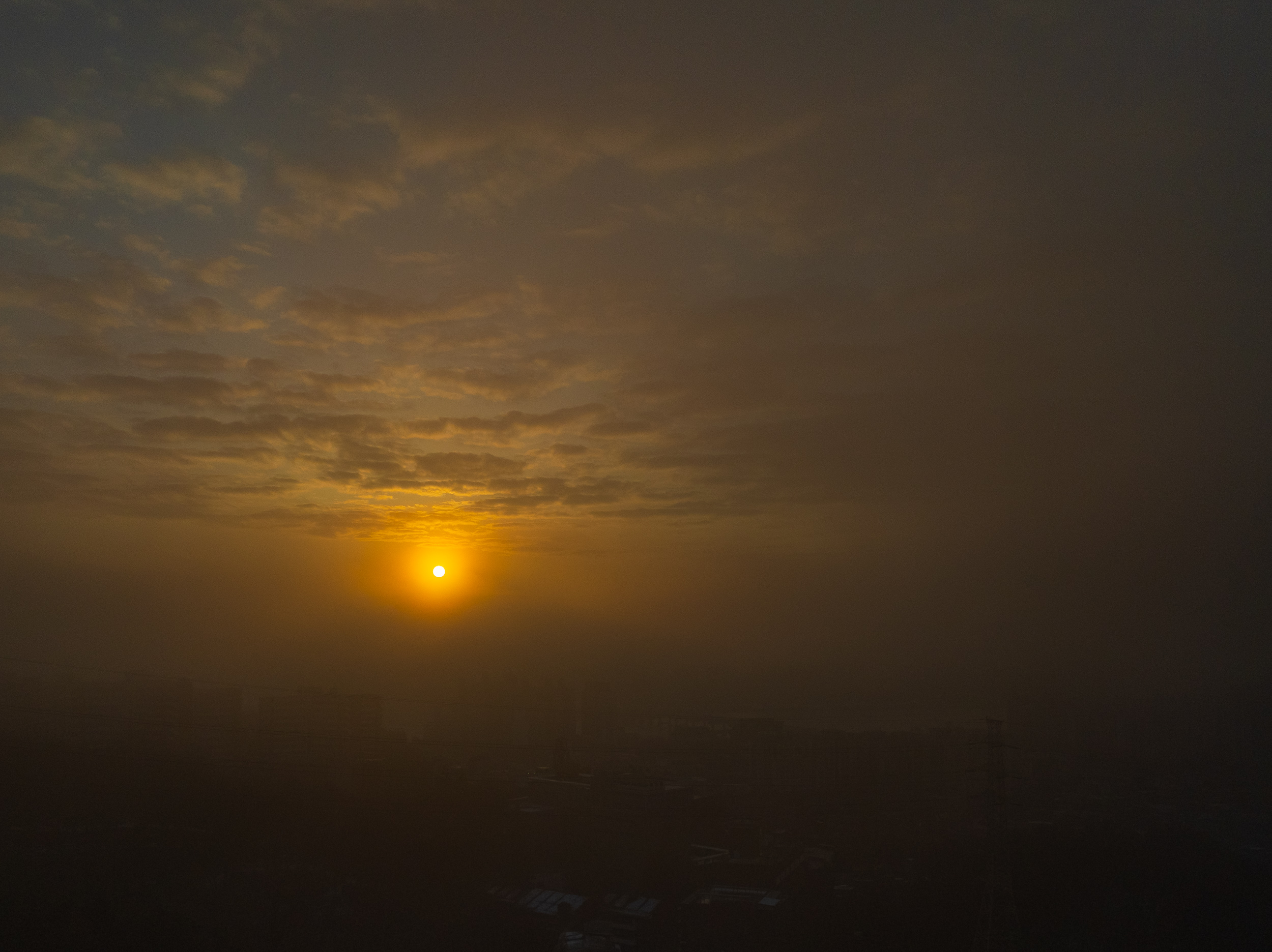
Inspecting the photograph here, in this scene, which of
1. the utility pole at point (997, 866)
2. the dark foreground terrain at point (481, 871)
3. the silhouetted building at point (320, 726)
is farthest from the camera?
the silhouetted building at point (320, 726)

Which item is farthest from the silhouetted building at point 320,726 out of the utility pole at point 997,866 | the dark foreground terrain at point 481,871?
the utility pole at point 997,866

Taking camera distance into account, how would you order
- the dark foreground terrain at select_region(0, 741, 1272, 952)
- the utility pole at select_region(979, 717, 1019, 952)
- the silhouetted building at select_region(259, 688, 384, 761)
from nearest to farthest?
the dark foreground terrain at select_region(0, 741, 1272, 952) < the utility pole at select_region(979, 717, 1019, 952) < the silhouetted building at select_region(259, 688, 384, 761)

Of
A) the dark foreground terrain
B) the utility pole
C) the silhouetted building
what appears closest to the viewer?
the dark foreground terrain

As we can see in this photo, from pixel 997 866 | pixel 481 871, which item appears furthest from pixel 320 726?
pixel 997 866

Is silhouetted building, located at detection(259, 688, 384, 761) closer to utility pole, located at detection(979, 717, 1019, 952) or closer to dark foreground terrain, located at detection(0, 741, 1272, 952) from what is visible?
dark foreground terrain, located at detection(0, 741, 1272, 952)

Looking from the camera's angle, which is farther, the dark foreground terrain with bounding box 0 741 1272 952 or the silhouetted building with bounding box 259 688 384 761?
the silhouetted building with bounding box 259 688 384 761

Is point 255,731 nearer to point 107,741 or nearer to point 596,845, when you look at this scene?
point 107,741

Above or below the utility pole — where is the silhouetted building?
above

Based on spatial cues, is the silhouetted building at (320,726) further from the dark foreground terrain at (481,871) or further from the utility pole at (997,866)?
the utility pole at (997,866)

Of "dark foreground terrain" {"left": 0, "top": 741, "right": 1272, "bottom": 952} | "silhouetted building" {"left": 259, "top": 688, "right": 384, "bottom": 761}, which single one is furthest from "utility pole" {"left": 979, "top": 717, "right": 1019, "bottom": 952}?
"silhouetted building" {"left": 259, "top": 688, "right": 384, "bottom": 761}
